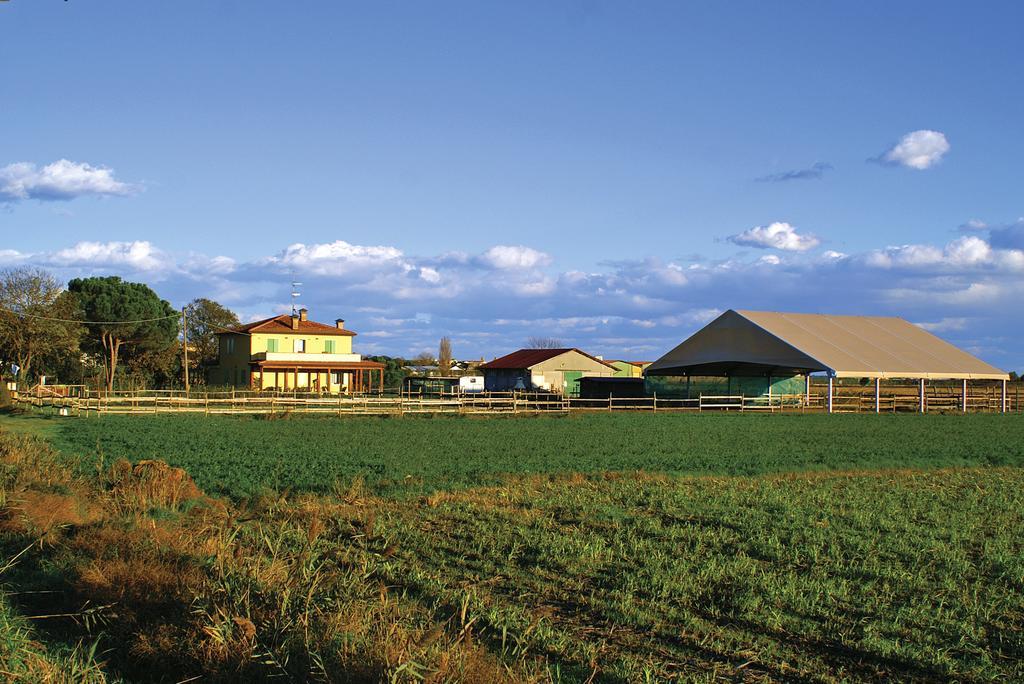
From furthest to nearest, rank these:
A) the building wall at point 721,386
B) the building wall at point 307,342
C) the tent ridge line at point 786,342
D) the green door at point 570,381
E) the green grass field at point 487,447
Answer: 1. the green door at point 570,381
2. the building wall at point 307,342
3. the building wall at point 721,386
4. the tent ridge line at point 786,342
5. the green grass field at point 487,447

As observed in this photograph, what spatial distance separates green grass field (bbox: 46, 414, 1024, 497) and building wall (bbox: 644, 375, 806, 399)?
10.9 metres

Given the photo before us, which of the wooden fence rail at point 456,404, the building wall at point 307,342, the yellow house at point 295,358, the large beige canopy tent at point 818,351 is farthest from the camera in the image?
the building wall at point 307,342

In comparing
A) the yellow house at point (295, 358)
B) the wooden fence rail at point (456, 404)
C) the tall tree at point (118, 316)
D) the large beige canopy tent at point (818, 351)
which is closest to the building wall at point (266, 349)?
the yellow house at point (295, 358)

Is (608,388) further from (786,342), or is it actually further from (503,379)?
(503,379)

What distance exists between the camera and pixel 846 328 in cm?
5091

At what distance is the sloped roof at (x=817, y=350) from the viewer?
145 feet

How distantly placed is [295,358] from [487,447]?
121ft

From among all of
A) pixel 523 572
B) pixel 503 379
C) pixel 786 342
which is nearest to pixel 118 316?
pixel 503 379

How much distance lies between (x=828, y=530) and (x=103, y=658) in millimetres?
8868

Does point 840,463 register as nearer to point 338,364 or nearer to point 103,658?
point 103,658

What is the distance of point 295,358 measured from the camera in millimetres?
57500

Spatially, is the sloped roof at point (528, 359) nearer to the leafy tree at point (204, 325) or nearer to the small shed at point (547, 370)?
the small shed at point (547, 370)

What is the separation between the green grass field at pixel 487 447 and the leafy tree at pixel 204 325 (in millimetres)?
43714

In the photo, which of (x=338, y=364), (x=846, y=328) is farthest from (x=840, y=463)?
(x=338, y=364)
